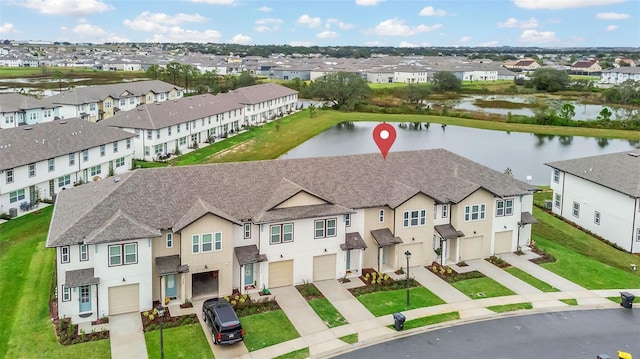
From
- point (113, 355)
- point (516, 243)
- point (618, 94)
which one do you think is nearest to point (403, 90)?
point (618, 94)

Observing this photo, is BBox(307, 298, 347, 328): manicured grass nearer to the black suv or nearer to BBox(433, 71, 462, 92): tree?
the black suv

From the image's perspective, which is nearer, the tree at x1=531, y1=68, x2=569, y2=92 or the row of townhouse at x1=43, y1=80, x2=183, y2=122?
the row of townhouse at x1=43, y1=80, x2=183, y2=122

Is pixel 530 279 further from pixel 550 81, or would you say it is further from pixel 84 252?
pixel 550 81

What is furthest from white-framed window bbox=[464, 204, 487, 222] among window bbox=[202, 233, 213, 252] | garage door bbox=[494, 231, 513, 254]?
window bbox=[202, 233, 213, 252]

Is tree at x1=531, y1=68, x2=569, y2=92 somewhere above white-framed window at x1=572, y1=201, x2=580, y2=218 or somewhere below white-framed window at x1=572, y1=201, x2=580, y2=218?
above

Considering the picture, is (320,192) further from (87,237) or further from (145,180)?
(87,237)

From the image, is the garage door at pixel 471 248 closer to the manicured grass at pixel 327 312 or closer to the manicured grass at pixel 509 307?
the manicured grass at pixel 509 307
